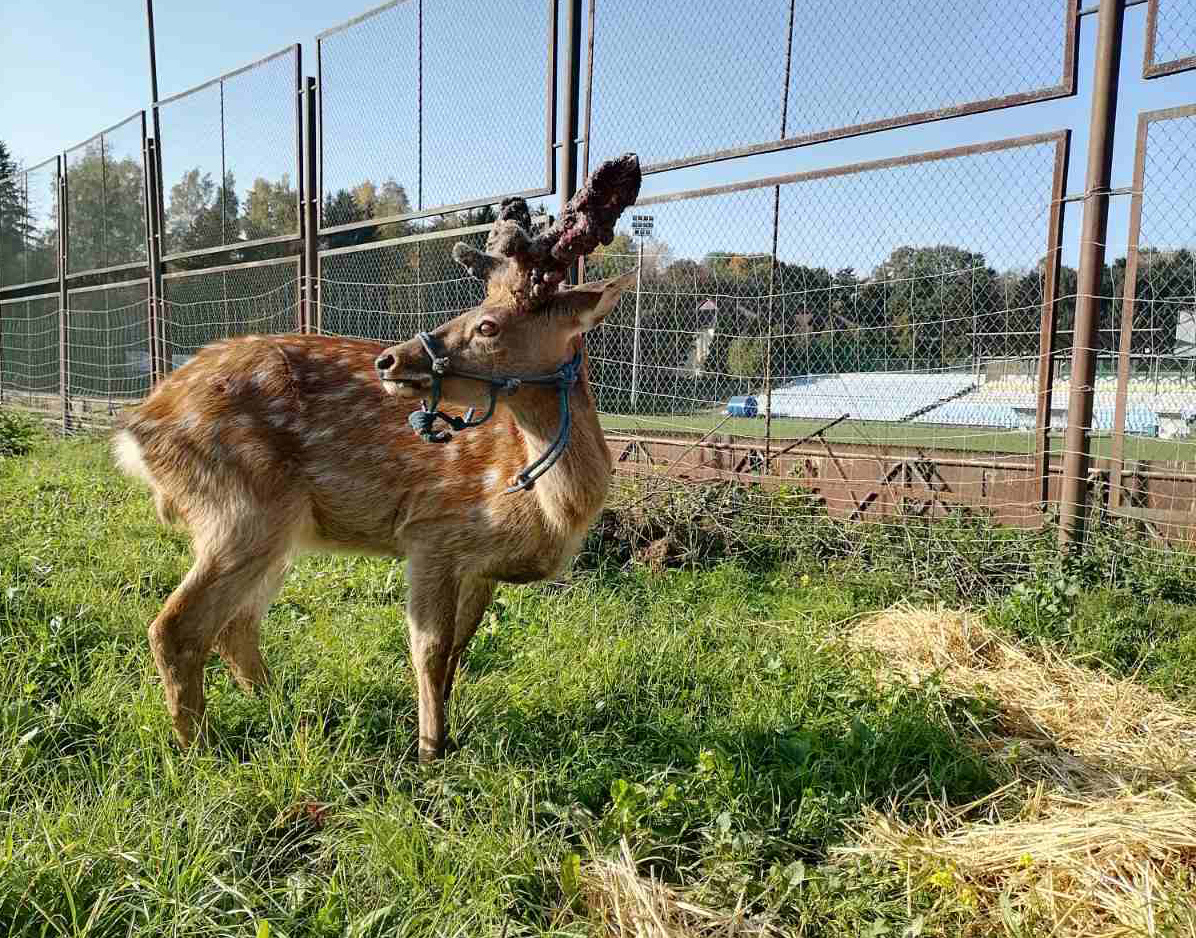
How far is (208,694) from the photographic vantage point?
3.41 metres

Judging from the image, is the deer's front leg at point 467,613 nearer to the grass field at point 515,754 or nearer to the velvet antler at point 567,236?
the grass field at point 515,754

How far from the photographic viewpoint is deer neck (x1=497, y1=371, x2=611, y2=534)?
3129 mm

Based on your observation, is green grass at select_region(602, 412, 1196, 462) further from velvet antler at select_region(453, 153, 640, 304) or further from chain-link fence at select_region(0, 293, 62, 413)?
chain-link fence at select_region(0, 293, 62, 413)

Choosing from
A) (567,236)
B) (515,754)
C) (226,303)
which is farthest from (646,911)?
(226,303)

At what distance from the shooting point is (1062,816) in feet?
9.11

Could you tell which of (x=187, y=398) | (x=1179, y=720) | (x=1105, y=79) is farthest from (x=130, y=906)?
(x=1105, y=79)

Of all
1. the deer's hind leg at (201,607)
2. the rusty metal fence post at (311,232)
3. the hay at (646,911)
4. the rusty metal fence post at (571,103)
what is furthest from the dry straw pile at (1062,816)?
the rusty metal fence post at (311,232)

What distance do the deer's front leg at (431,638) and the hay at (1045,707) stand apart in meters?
2.06

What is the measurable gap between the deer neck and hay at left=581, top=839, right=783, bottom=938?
3.92 feet

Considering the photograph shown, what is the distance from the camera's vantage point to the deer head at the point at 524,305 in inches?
115

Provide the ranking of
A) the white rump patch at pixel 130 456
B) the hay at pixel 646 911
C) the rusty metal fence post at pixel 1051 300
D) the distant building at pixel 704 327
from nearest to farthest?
the hay at pixel 646 911 < the white rump patch at pixel 130 456 < the rusty metal fence post at pixel 1051 300 < the distant building at pixel 704 327

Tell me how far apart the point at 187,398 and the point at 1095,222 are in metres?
4.80

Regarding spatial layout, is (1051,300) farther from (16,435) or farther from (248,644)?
(16,435)

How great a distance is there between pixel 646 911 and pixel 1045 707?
237 cm
